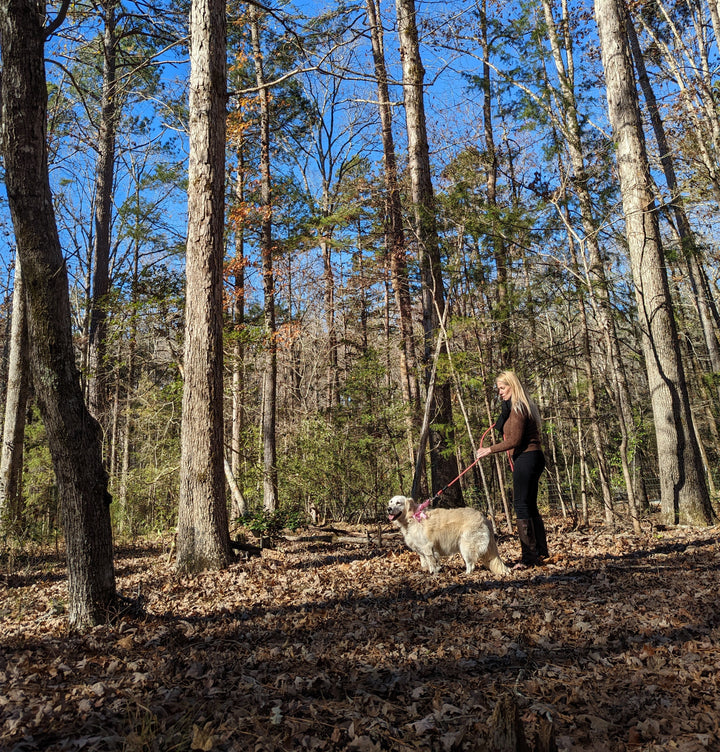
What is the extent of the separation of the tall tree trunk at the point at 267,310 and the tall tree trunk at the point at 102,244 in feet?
11.3

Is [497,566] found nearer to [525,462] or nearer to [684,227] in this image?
[525,462]

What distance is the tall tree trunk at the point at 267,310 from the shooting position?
11.5 meters

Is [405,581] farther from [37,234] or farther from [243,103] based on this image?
[243,103]

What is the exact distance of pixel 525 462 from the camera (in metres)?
5.93

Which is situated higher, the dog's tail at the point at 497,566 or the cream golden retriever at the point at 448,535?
the cream golden retriever at the point at 448,535

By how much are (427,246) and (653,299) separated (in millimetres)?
3796

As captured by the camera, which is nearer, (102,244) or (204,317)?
(204,317)

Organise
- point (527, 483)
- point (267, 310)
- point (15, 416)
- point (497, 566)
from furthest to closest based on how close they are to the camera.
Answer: point (267, 310) < point (15, 416) < point (527, 483) < point (497, 566)

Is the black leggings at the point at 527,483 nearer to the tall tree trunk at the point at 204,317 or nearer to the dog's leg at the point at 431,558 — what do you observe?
the dog's leg at the point at 431,558

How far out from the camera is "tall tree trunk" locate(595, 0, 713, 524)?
8.35 meters

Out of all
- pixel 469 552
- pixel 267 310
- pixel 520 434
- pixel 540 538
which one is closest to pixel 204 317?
pixel 520 434

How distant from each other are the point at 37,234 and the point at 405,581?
15.4ft

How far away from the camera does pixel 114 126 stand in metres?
13.8

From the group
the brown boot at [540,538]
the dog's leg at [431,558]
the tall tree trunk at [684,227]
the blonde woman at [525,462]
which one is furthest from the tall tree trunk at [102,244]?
the tall tree trunk at [684,227]
